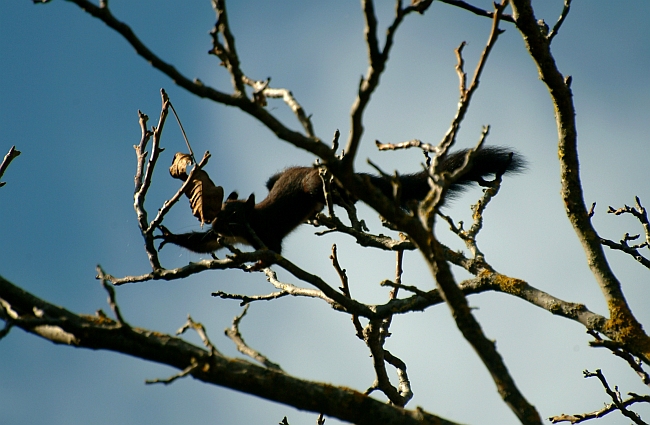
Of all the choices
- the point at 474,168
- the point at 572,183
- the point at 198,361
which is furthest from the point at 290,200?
the point at 198,361

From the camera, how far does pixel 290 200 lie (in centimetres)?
695

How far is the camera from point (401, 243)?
404cm

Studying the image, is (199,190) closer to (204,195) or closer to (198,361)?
(204,195)

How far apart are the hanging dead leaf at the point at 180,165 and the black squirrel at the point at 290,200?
1411mm

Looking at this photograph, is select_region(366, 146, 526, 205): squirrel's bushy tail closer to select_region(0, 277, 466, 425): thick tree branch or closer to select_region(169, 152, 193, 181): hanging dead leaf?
select_region(169, 152, 193, 181): hanging dead leaf

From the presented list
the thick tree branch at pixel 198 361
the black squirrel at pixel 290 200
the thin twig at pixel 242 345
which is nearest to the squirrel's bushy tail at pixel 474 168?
the black squirrel at pixel 290 200

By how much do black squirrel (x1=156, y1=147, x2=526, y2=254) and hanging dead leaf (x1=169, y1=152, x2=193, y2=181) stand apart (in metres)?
1.41

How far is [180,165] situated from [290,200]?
8.90 feet

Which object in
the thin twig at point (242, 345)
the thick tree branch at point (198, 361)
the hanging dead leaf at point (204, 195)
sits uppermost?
the hanging dead leaf at point (204, 195)

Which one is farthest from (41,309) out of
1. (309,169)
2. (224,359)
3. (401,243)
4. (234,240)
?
(309,169)

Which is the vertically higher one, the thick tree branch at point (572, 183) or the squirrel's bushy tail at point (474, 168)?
the squirrel's bushy tail at point (474, 168)

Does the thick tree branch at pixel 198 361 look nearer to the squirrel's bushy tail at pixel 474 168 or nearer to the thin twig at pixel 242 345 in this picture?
the thin twig at pixel 242 345

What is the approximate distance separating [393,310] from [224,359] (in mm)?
1323

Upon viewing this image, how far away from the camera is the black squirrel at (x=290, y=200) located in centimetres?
581
